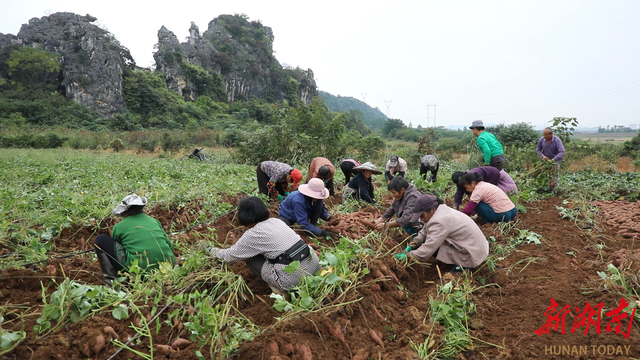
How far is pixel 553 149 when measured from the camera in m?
7.37

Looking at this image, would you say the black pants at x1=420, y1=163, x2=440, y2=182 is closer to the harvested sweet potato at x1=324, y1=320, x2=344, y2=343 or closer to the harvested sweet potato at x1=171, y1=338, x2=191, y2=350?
the harvested sweet potato at x1=324, y1=320, x2=344, y2=343

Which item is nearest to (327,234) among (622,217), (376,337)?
(376,337)

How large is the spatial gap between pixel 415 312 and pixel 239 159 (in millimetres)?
12173

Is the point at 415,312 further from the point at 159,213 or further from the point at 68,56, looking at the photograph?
the point at 68,56

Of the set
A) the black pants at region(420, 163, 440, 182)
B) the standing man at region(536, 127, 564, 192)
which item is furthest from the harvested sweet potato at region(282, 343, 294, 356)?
the standing man at region(536, 127, 564, 192)

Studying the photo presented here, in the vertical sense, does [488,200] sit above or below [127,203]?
below

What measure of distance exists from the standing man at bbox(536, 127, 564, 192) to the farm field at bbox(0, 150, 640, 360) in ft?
9.10

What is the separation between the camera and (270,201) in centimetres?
641

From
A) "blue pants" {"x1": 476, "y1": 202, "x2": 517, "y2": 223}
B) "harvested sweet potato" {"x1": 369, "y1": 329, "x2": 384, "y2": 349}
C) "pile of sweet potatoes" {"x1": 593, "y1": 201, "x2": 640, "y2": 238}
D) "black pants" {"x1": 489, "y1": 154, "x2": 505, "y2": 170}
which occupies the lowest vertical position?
"harvested sweet potato" {"x1": 369, "y1": 329, "x2": 384, "y2": 349}

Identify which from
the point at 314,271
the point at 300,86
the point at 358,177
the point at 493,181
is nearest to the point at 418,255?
the point at 314,271

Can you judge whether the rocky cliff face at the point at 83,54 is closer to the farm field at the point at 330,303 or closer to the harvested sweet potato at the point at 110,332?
the farm field at the point at 330,303

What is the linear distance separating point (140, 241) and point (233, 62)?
58153 mm

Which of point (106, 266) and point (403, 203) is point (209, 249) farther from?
point (403, 203)

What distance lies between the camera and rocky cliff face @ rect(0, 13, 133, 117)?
115 ft
